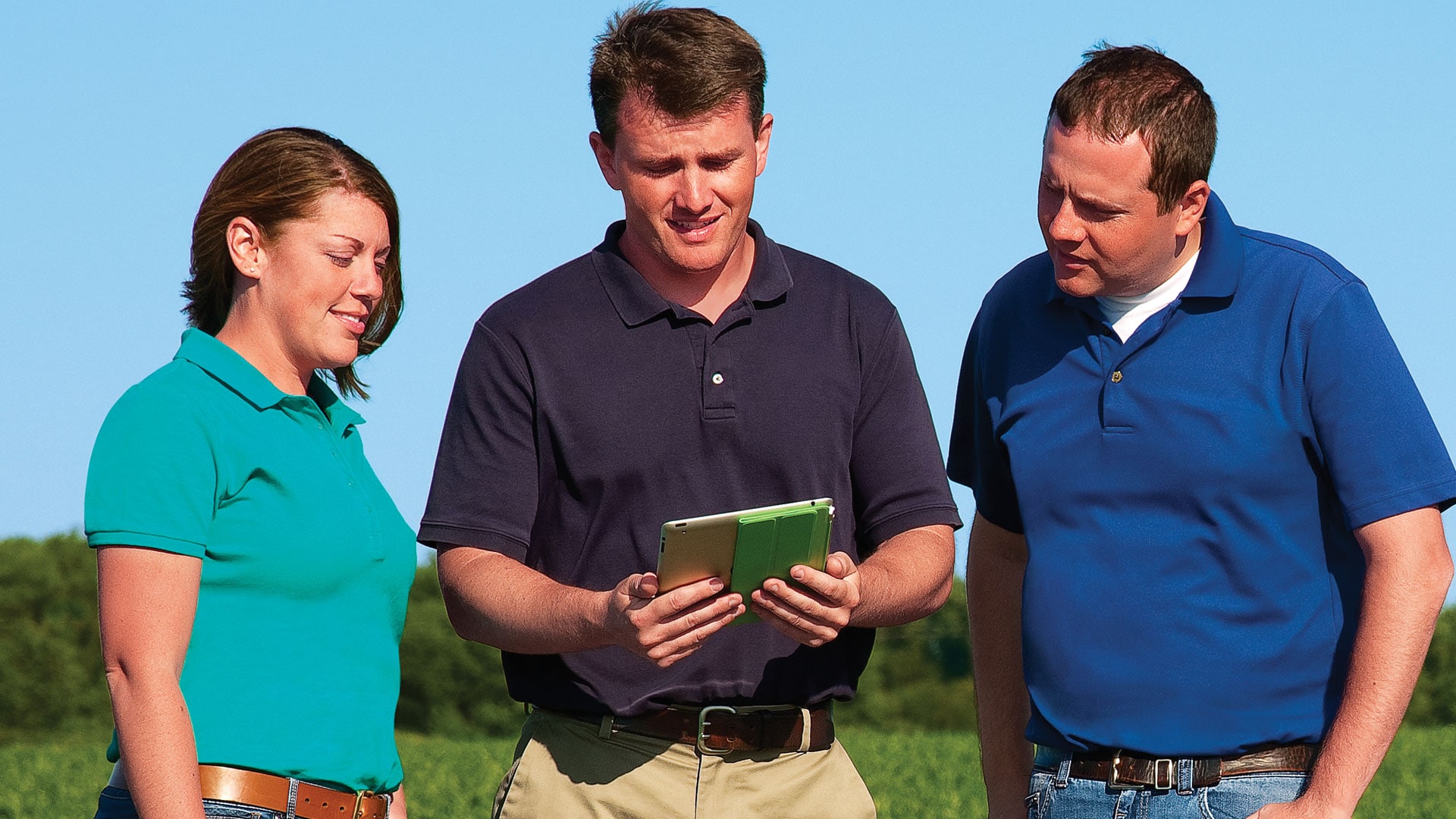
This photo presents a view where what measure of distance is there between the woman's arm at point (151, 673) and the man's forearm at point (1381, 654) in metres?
2.46

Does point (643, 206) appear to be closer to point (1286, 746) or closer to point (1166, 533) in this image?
point (1166, 533)

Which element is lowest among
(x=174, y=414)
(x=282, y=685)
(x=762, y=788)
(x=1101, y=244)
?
(x=762, y=788)

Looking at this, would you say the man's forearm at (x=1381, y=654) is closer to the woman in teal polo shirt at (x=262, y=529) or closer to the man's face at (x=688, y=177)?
the man's face at (x=688, y=177)

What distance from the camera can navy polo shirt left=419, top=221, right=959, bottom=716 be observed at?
382 cm

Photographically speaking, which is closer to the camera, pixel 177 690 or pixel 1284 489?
pixel 177 690

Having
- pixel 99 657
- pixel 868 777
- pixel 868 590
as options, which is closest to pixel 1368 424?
pixel 868 590

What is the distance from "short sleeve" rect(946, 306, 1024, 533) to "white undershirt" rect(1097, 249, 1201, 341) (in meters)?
0.42

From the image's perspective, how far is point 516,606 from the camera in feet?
12.0

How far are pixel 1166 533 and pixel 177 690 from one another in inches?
87.6

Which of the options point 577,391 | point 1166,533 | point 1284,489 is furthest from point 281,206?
point 1284,489

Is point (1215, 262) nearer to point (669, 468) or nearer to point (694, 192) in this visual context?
point (694, 192)

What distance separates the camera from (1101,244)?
377 centimetres

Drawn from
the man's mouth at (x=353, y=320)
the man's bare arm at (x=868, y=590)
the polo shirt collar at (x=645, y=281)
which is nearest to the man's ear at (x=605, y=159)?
the polo shirt collar at (x=645, y=281)

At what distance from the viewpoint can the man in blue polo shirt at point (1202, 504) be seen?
3.56 meters
